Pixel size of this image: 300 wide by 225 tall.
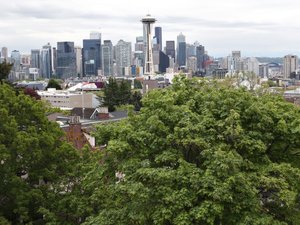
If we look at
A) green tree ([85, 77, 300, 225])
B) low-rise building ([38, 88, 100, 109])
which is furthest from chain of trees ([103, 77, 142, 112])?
green tree ([85, 77, 300, 225])

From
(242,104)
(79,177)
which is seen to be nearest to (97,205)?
(79,177)

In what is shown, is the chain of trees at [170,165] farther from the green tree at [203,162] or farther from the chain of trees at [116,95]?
the chain of trees at [116,95]

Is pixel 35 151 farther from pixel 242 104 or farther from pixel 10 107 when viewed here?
pixel 242 104

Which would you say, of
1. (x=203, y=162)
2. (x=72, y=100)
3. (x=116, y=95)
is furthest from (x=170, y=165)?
(x=72, y=100)

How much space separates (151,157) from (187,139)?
1.48 meters

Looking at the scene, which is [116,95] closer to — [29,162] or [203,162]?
[29,162]

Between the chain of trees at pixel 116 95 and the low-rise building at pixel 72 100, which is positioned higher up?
the chain of trees at pixel 116 95

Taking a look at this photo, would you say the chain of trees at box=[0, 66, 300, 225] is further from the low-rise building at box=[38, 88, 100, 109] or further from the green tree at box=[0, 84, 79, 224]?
the low-rise building at box=[38, 88, 100, 109]

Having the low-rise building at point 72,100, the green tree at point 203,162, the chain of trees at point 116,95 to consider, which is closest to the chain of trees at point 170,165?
the green tree at point 203,162

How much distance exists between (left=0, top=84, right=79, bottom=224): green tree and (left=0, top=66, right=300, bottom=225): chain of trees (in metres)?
0.04

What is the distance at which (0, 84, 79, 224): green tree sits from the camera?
16.7 metres

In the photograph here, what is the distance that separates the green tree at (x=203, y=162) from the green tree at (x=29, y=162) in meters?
2.53

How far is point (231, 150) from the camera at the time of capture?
45.2ft

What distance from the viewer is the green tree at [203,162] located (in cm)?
1281
